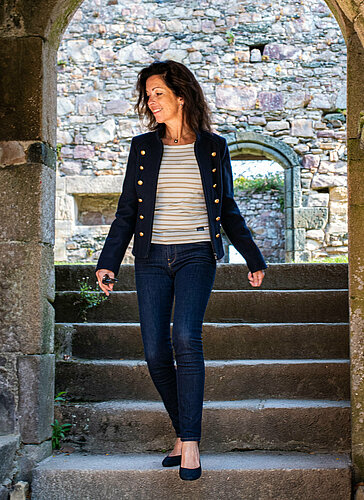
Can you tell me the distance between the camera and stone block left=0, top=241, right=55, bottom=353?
279 cm

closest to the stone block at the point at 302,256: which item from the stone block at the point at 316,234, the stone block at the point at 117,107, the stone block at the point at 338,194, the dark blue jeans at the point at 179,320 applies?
the stone block at the point at 316,234

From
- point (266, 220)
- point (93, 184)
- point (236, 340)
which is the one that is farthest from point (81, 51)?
point (236, 340)

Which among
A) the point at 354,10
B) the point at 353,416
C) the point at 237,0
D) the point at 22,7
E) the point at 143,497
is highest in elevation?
the point at 237,0

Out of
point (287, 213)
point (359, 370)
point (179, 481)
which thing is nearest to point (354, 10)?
point (359, 370)

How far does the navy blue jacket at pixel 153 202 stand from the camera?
255cm

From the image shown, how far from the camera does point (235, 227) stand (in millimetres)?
2695

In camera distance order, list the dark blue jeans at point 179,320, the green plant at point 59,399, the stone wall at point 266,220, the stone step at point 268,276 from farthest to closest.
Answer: the stone wall at point 266,220
the stone step at point 268,276
the green plant at point 59,399
the dark blue jeans at point 179,320

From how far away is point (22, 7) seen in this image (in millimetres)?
2902

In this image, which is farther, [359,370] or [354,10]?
[359,370]

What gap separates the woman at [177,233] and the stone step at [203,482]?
0.43 feet

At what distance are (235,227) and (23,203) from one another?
3.51 ft

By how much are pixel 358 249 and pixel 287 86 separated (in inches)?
329

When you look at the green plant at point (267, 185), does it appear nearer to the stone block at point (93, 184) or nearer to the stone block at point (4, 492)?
the stone block at point (93, 184)

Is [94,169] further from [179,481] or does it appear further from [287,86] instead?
[179,481]
